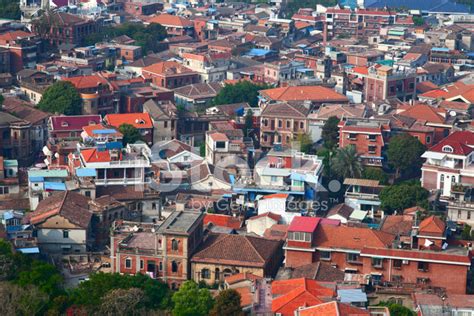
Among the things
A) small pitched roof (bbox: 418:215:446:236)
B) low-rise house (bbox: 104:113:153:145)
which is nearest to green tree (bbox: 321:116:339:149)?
low-rise house (bbox: 104:113:153:145)

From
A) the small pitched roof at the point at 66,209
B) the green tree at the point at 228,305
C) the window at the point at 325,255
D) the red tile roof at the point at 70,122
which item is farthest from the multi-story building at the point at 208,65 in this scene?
the green tree at the point at 228,305

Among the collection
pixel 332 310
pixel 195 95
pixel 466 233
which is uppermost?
pixel 332 310

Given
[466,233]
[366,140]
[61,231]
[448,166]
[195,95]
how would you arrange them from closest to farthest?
[61,231] → [466,233] → [448,166] → [366,140] → [195,95]

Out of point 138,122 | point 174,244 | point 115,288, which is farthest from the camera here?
point 138,122

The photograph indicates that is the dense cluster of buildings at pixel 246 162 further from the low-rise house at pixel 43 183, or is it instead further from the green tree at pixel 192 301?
the green tree at pixel 192 301

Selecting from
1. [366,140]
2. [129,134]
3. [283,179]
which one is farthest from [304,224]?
[129,134]

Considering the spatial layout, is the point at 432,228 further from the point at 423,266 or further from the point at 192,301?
the point at 192,301
